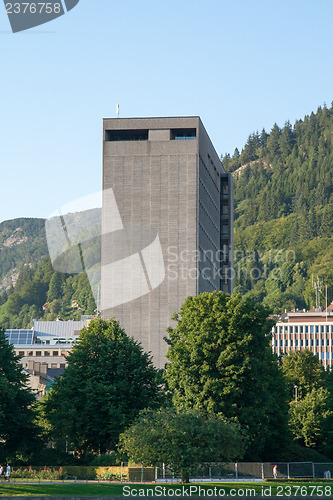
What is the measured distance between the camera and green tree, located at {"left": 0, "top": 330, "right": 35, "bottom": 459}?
94938 mm

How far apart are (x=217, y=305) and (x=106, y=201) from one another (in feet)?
196

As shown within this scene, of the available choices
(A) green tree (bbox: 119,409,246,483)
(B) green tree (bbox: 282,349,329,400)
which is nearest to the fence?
(A) green tree (bbox: 119,409,246,483)

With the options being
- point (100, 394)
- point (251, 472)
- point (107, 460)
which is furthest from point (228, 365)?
point (107, 460)

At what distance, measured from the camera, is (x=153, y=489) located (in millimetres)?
71438

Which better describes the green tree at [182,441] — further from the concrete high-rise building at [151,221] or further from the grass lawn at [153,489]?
the concrete high-rise building at [151,221]

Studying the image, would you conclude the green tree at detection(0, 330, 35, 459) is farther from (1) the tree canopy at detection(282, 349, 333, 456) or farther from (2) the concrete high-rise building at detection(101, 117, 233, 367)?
(2) the concrete high-rise building at detection(101, 117, 233, 367)

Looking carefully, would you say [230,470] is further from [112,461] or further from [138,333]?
[138,333]

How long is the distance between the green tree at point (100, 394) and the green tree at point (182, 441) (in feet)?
44.8

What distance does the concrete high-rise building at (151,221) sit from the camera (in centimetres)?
14962

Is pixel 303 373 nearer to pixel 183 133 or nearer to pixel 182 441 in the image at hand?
pixel 183 133

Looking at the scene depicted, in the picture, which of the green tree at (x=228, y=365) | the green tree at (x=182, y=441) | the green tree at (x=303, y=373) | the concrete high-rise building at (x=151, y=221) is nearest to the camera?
the green tree at (x=182, y=441)

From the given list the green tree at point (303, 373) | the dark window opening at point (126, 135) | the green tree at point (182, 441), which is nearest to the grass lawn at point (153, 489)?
the green tree at point (182, 441)

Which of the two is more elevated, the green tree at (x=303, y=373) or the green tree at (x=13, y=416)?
the green tree at (x=303, y=373)

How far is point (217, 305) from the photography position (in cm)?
10000
